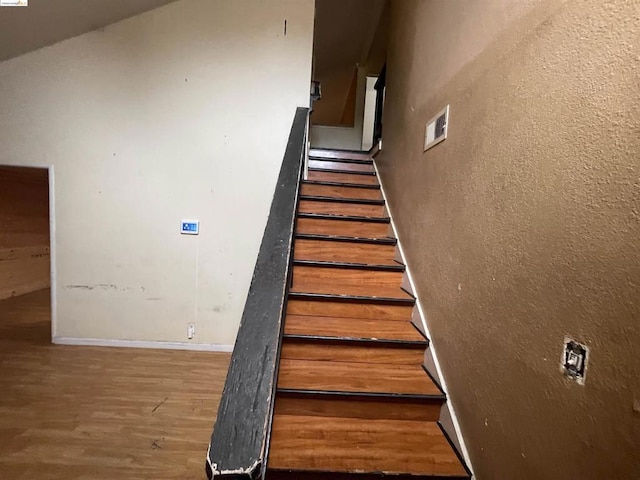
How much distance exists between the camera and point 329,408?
Answer: 158 centimetres

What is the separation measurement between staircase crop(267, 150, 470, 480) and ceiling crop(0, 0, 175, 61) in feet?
7.46

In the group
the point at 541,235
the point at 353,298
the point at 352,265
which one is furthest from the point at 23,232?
the point at 541,235

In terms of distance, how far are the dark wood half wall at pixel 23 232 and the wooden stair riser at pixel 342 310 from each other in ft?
12.8

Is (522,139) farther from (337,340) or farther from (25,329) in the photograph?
(25,329)

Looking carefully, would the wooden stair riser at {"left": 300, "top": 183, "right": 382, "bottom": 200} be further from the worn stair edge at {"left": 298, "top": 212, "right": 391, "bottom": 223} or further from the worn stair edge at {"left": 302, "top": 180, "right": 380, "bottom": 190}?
the worn stair edge at {"left": 298, "top": 212, "right": 391, "bottom": 223}

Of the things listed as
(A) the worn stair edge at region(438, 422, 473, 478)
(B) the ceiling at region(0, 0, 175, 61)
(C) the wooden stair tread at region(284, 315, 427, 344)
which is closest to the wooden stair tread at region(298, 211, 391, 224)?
(C) the wooden stair tread at region(284, 315, 427, 344)

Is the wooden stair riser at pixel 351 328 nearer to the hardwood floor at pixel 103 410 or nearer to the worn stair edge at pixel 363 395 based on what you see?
the worn stair edge at pixel 363 395

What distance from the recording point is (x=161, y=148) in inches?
117

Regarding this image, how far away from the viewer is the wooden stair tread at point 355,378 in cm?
160

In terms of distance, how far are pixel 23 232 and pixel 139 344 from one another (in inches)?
132

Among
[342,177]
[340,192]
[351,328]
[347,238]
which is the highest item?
[342,177]

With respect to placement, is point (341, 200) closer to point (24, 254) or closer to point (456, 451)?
point (456, 451)

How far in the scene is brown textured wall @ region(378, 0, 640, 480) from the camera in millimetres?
766

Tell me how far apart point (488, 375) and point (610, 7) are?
1179 mm
